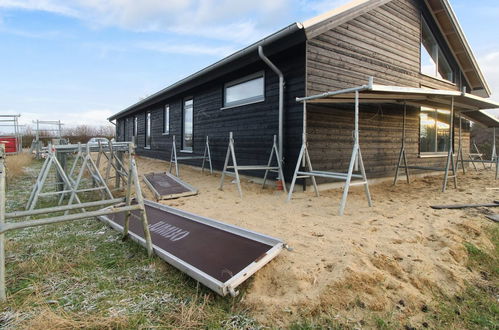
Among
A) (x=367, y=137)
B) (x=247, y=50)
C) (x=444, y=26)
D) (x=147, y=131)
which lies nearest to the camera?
(x=247, y=50)

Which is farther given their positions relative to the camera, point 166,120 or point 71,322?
point 166,120

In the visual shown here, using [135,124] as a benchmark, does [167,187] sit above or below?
below

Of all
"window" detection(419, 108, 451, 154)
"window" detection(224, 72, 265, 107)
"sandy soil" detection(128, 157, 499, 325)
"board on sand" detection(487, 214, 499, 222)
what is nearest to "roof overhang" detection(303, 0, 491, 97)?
"window" detection(224, 72, 265, 107)

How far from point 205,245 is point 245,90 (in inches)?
211

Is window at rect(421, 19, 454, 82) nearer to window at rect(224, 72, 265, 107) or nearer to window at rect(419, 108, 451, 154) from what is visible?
window at rect(419, 108, 451, 154)

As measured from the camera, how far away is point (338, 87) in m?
6.14

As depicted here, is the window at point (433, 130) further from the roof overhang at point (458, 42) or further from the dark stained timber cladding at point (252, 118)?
the dark stained timber cladding at point (252, 118)

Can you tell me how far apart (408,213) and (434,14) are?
8.38m

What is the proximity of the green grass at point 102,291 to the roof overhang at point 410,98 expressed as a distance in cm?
342

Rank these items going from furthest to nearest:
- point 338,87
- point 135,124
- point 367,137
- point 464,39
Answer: point 135,124, point 464,39, point 367,137, point 338,87

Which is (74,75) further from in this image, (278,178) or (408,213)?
(408,213)

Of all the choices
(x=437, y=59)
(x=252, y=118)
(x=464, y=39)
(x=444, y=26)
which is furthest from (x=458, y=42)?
(x=252, y=118)

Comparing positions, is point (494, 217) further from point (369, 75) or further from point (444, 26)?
point (444, 26)

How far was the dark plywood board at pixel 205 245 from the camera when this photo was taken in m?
2.15
